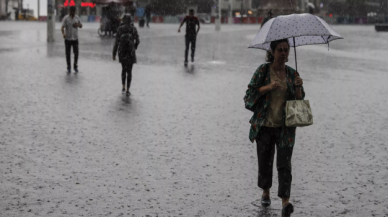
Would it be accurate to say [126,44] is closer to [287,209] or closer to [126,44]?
[126,44]

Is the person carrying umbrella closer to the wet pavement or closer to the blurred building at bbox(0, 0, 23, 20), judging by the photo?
the wet pavement

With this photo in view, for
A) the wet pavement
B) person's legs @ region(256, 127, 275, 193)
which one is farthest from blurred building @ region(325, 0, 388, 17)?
person's legs @ region(256, 127, 275, 193)

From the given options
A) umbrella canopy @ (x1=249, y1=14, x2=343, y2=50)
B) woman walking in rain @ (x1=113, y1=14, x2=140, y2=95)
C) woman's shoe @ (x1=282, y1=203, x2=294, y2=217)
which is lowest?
woman's shoe @ (x1=282, y1=203, x2=294, y2=217)

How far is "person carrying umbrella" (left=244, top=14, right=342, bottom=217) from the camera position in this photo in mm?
5508

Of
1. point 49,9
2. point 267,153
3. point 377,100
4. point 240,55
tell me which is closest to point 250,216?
point 267,153

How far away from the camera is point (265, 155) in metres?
5.71

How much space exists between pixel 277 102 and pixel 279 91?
0.09 metres

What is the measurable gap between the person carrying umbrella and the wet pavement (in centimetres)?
54

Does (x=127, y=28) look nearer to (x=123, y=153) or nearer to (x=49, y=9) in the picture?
(x=123, y=153)

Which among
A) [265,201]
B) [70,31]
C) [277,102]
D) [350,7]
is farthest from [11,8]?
[277,102]

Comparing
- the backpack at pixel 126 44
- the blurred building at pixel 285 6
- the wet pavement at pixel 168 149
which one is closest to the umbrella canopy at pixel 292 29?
the wet pavement at pixel 168 149

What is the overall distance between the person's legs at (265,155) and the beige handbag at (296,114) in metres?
0.25

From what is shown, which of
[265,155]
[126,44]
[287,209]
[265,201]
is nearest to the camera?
[287,209]

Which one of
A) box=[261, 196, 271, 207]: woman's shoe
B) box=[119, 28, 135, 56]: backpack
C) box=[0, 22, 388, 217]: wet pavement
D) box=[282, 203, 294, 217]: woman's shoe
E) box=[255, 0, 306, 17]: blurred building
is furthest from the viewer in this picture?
box=[255, 0, 306, 17]: blurred building
